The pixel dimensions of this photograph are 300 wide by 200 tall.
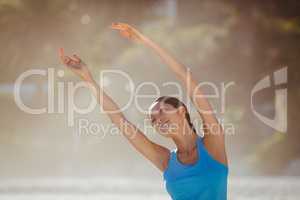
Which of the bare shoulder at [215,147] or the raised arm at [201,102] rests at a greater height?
the raised arm at [201,102]

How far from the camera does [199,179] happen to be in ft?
5.88

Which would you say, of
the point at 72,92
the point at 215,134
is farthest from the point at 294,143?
the point at 215,134

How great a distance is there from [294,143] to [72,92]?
2.65 metres

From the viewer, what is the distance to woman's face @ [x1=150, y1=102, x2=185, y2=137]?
1.82 meters

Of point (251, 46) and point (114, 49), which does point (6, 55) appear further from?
point (251, 46)

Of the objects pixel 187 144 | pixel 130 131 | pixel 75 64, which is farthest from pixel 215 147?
pixel 75 64

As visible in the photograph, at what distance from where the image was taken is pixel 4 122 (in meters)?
7.13

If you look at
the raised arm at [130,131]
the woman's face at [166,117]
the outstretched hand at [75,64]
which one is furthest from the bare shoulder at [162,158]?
the outstretched hand at [75,64]

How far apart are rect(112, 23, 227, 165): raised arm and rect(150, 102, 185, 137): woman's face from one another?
65 mm

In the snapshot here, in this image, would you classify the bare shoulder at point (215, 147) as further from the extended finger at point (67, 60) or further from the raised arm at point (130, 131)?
the extended finger at point (67, 60)

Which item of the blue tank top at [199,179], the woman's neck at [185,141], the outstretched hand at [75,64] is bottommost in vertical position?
the blue tank top at [199,179]

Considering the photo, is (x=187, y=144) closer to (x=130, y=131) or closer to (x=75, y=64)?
(x=130, y=131)

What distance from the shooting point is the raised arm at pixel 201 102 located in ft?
5.92

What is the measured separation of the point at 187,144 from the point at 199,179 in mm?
130
